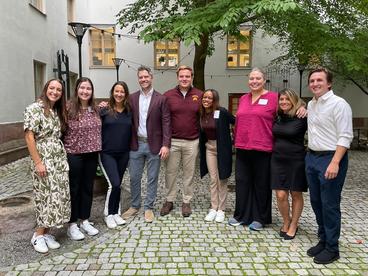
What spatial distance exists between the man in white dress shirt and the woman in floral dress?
2585mm

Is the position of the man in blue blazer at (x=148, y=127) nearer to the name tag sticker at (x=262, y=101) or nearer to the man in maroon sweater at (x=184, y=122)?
the man in maroon sweater at (x=184, y=122)

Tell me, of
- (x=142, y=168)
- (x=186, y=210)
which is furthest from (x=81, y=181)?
(x=186, y=210)

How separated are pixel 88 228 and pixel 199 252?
1395 millimetres

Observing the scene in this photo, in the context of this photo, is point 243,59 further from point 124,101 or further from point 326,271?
point 326,271

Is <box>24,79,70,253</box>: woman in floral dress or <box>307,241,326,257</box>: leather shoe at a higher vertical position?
<box>24,79,70,253</box>: woman in floral dress

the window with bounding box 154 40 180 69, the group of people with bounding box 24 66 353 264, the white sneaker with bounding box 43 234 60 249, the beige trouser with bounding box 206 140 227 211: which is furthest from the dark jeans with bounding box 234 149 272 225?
the window with bounding box 154 40 180 69

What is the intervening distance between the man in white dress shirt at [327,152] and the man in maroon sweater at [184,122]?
1.61 m

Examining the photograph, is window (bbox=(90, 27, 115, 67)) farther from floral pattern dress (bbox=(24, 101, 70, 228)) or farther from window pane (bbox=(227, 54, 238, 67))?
floral pattern dress (bbox=(24, 101, 70, 228))

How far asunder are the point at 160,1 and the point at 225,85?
328 inches

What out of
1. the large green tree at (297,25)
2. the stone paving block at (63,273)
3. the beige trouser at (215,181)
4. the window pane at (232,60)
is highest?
the window pane at (232,60)

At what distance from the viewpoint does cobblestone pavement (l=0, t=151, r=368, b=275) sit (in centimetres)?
353

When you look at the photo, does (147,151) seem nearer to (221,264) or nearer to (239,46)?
(221,264)

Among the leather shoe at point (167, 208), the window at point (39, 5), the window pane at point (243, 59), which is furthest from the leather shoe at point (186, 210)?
the window pane at point (243, 59)

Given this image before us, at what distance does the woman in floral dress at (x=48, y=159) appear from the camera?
3740mm
